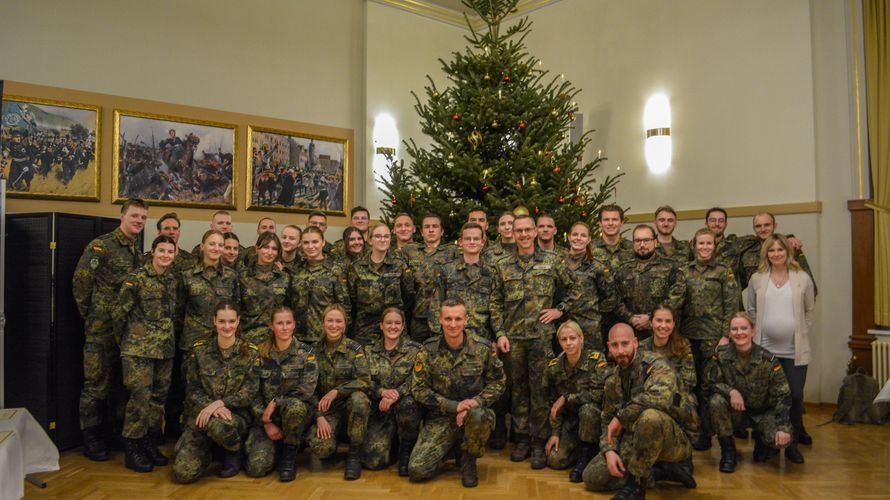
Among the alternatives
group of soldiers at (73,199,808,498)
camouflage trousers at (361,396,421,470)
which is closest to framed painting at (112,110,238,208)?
group of soldiers at (73,199,808,498)

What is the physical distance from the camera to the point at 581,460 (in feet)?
→ 16.1

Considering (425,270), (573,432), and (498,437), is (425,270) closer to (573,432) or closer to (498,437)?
(498,437)

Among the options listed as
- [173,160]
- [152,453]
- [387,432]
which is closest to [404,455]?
[387,432]

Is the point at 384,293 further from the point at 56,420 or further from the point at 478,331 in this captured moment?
the point at 56,420

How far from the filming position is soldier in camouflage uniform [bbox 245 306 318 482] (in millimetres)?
4855

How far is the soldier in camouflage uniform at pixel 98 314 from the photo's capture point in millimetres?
5301

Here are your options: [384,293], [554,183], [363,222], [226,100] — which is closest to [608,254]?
[554,183]

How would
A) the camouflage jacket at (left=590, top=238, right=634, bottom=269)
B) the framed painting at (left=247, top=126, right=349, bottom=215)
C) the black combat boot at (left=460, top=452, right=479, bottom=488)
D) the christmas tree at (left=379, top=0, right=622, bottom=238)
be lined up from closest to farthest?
the black combat boot at (left=460, top=452, right=479, bottom=488)
the camouflage jacket at (left=590, top=238, right=634, bottom=269)
the christmas tree at (left=379, top=0, right=622, bottom=238)
the framed painting at (left=247, top=126, right=349, bottom=215)

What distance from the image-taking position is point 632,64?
29.8 feet

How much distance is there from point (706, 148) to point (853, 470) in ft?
14.3

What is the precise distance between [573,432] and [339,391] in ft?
5.75

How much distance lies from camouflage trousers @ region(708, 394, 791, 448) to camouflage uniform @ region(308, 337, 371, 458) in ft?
8.38

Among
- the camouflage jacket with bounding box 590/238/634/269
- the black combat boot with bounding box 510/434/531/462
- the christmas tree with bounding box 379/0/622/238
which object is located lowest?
the black combat boot with bounding box 510/434/531/462

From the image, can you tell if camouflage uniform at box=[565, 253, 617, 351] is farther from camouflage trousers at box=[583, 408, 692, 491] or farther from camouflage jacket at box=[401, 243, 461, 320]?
camouflage trousers at box=[583, 408, 692, 491]
